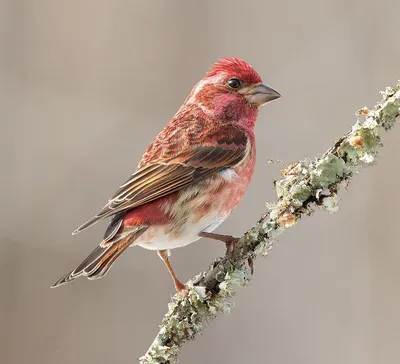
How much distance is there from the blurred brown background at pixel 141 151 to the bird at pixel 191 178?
3408 mm

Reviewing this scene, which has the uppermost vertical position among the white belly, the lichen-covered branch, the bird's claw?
the white belly

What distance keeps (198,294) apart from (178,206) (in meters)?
0.95

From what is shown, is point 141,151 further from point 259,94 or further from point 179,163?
point 179,163

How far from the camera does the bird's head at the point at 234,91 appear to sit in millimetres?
4711

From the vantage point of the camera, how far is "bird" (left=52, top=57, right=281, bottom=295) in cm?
412

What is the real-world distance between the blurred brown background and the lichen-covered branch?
169 inches

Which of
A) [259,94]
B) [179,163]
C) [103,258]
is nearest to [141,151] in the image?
[259,94]

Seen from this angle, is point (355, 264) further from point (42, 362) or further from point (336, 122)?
point (42, 362)

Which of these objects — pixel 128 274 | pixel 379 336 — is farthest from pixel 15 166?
pixel 379 336

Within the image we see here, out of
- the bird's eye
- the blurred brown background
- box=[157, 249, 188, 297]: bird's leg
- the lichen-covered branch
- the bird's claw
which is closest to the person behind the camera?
the lichen-covered branch

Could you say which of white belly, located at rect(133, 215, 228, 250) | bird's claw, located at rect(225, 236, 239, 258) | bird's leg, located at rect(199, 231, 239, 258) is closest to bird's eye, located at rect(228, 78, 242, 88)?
white belly, located at rect(133, 215, 228, 250)

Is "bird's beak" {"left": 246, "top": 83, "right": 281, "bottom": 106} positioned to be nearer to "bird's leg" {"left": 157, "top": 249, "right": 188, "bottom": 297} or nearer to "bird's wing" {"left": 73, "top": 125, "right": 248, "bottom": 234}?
"bird's wing" {"left": 73, "top": 125, "right": 248, "bottom": 234}

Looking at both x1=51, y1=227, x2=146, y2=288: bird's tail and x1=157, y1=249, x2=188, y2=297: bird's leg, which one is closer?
x1=157, y1=249, x2=188, y2=297: bird's leg

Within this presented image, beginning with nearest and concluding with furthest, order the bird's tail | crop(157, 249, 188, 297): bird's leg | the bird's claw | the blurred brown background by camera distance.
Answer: the bird's claw, crop(157, 249, 188, 297): bird's leg, the bird's tail, the blurred brown background
